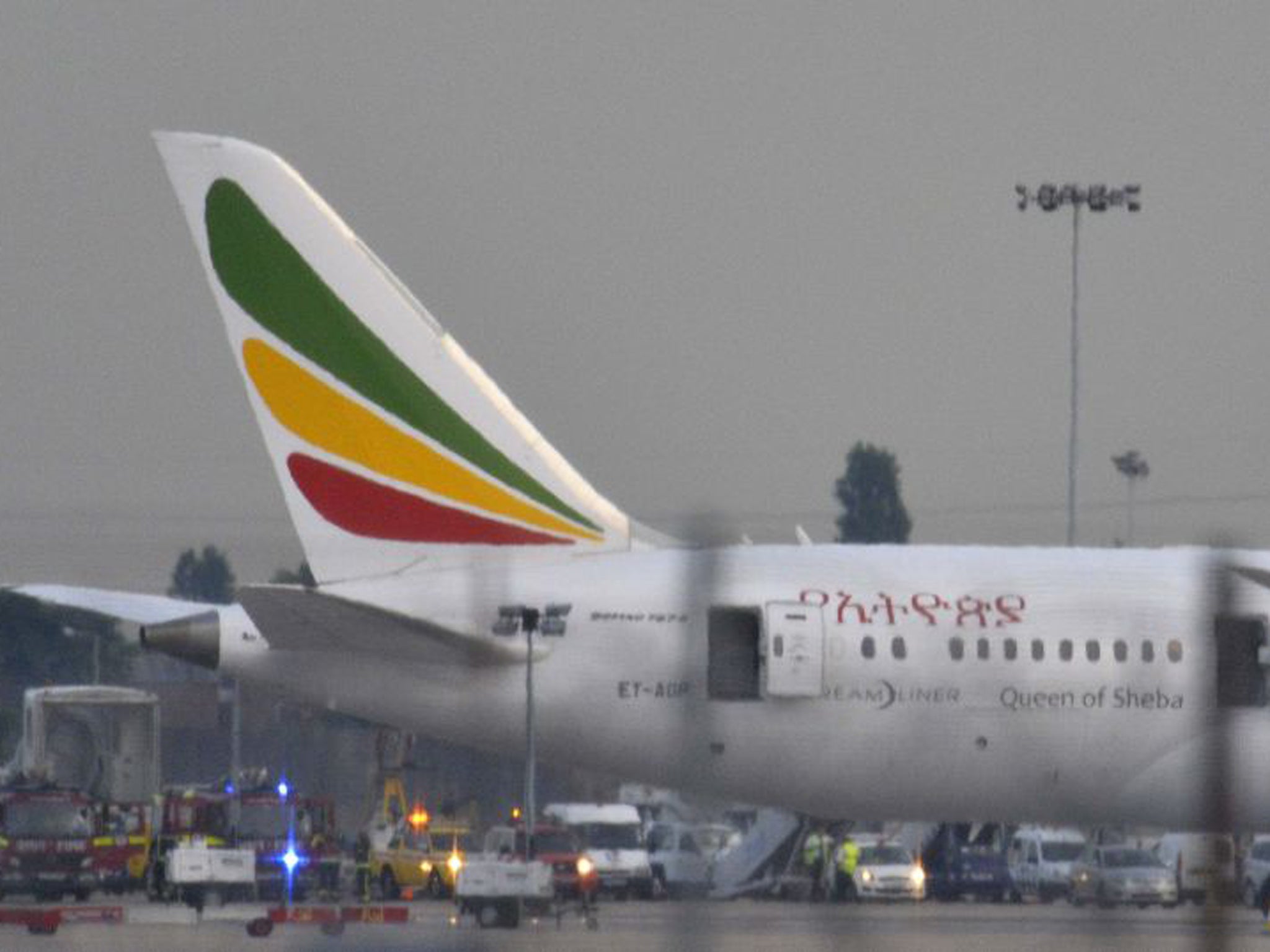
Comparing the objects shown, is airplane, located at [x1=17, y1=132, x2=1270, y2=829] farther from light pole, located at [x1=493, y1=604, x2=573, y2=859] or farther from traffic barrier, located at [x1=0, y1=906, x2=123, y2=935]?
traffic barrier, located at [x1=0, y1=906, x2=123, y2=935]

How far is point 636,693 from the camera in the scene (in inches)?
1369

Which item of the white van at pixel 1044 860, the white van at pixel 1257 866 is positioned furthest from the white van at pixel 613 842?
the white van at pixel 1257 866

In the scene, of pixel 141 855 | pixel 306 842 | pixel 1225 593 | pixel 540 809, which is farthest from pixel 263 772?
pixel 1225 593

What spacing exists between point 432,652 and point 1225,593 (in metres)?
21.6

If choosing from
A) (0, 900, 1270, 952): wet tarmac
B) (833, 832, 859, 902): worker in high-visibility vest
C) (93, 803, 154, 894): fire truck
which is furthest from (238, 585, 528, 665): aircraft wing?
(93, 803, 154, 894): fire truck

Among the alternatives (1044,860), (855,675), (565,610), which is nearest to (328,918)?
(565,610)

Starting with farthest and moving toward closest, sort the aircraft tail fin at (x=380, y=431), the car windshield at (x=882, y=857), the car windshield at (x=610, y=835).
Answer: the car windshield at (x=610, y=835) → the car windshield at (x=882, y=857) → the aircraft tail fin at (x=380, y=431)

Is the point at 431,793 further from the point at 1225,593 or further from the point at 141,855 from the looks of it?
the point at 1225,593

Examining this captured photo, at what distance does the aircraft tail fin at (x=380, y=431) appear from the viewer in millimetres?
35938

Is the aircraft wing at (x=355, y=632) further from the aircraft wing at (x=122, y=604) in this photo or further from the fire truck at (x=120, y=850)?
the fire truck at (x=120, y=850)

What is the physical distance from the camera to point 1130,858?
30422mm

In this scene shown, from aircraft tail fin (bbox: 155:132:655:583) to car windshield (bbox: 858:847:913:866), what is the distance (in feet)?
21.9

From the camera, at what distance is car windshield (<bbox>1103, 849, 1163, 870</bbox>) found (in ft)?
87.7

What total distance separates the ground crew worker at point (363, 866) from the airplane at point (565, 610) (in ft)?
41.9
